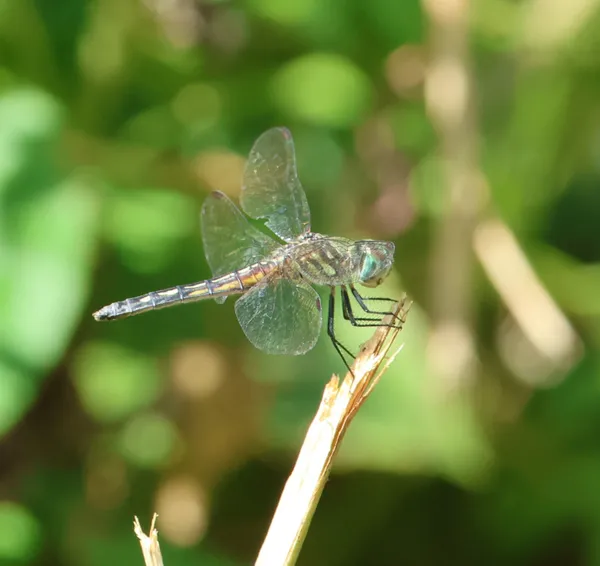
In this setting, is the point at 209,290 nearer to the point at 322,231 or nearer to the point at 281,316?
the point at 281,316

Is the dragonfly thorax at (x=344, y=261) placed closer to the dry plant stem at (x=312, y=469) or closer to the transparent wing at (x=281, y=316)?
the transparent wing at (x=281, y=316)

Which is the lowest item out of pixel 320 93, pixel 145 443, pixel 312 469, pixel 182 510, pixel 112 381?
pixel 182 510

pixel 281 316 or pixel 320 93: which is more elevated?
pixel 320 93

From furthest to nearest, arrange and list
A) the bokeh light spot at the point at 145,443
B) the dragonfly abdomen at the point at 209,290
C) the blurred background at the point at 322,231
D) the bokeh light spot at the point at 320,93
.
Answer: the bokeh light spot at the point at 320,93 → the bokeh light spot at the point at 145,443 → the blurred background at the point at 322,231 → the dragonfly abdomen at the point at 209,290

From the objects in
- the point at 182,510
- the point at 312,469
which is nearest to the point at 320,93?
the point at 182,510

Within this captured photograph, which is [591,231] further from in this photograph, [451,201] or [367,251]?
[367,251]

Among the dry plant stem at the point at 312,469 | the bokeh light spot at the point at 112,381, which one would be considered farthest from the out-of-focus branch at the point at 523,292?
the dry plant stem at the point at 312,469

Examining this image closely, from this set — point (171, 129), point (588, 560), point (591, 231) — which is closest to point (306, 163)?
point (171, 129)
